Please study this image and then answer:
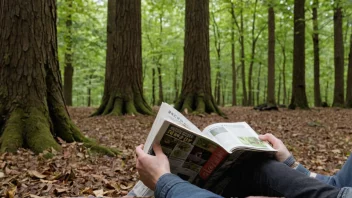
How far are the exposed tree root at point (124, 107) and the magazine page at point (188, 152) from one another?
258 inches

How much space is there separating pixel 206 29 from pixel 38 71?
621cm

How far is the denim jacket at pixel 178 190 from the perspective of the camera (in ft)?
5.10

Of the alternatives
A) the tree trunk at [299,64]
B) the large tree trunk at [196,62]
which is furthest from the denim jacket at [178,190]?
the tree trunk at [299,64]

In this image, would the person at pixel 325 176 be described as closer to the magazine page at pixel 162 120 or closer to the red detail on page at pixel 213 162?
the red detail on page at pixel 213 162

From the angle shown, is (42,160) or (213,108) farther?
(213,108)

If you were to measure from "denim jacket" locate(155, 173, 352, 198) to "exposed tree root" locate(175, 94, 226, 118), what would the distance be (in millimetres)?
7302

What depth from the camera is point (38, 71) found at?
4145 millimetres

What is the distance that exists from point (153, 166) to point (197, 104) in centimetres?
748

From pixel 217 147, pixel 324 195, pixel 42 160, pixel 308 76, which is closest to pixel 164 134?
pixel 217 147

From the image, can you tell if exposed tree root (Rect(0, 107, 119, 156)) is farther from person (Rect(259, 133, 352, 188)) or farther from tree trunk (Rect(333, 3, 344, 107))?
tree trunk (Rect(333, 3, 344, 107))

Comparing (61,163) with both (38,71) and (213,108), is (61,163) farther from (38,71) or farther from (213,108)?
(213,108)

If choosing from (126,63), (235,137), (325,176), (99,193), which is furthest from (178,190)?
(126,63)

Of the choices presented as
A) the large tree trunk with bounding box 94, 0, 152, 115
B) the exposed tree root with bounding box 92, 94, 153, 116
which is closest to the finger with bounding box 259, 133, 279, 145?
the exposed tree root with bounding box 92, 94, 153, 116

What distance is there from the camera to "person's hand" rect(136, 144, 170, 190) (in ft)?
5.82
